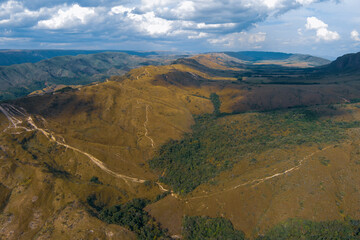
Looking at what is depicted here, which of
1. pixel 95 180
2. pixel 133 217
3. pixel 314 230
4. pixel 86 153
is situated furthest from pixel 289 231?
pixel 86 153

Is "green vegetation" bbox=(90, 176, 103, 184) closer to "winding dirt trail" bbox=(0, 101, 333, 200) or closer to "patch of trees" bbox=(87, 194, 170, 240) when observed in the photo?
"winding dirt trail" bbox=(0, 101, 333, 200)

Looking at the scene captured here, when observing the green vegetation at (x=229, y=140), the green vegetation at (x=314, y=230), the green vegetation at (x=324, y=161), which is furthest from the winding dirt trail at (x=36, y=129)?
the green vegetation at (x=324, y=161)

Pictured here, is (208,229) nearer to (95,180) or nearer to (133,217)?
(133,217)

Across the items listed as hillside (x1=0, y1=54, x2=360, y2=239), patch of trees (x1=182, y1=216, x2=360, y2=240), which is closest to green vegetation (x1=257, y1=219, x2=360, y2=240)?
patch of trees (x1=182, y1=216, x2=360, y2=240)

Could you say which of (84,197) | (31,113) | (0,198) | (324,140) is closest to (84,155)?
(84,197)

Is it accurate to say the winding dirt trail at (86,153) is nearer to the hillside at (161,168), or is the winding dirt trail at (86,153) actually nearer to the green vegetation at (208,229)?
the hillside at (161,168)

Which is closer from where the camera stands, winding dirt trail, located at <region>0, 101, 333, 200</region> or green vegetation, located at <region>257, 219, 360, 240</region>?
green vegetation, located at <region>257, 219, 360, 240</region>

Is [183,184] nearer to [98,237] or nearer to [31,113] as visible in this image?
[98,237]
